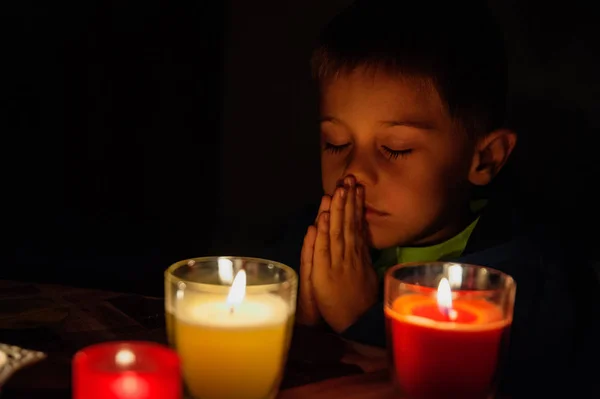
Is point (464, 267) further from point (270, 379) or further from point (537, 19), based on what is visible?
point (537, 19)

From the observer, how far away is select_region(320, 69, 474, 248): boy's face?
121 centimetres

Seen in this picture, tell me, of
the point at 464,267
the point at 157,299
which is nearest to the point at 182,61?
the point at 157,299

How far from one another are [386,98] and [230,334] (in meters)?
0.66

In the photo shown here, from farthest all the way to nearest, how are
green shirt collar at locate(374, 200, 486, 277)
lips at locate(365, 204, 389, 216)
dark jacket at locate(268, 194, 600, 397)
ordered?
green shirt collar at locate(374, 200, 486, 277) → lips at locate(365, 204, 389, 216) → dark jacket at locate(268, 194, 600, 397)

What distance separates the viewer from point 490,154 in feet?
4.40

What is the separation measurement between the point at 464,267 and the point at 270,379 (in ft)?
0.89

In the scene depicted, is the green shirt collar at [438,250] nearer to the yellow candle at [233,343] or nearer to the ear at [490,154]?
the ear at [490,154]

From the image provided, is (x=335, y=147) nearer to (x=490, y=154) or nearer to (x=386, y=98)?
(x=386, y=98)

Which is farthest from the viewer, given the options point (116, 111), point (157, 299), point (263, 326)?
point (116, 111)

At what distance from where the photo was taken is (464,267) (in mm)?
813

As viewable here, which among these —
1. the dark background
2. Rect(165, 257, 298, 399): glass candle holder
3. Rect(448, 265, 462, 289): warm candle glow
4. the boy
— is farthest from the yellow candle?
the dark background

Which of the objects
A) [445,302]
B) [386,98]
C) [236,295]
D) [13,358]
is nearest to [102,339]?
[13,358]

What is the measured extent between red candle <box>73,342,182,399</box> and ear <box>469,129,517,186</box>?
2.86ft

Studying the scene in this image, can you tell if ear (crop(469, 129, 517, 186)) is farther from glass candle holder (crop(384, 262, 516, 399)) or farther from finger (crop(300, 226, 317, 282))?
glass candle holder (crop(384, 262, 516, 399))
